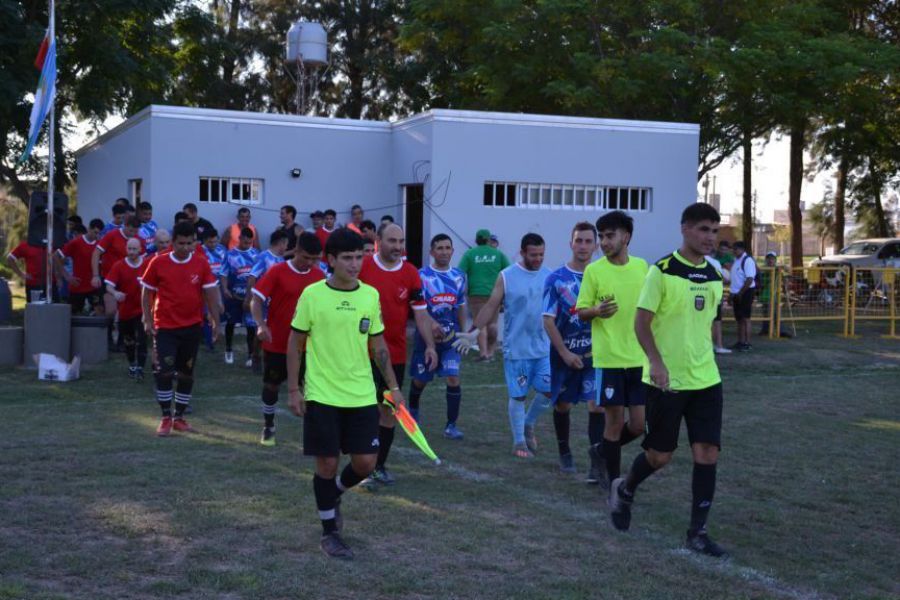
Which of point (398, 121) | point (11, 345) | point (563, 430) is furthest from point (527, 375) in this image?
point (398, 121)

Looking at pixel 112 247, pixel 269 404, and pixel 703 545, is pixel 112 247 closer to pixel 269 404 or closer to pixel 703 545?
pixel 269 404

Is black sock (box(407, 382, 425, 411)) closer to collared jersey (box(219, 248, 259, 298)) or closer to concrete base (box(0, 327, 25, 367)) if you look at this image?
collared jersey (box(219, 248, 259, 298))

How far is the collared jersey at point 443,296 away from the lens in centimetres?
910

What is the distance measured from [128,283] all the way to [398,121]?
9.29 metres

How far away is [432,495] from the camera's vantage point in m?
7.32

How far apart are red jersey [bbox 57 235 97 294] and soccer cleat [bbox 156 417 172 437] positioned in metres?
6.94

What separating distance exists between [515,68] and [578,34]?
178 cm

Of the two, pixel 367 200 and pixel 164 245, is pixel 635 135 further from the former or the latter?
pixel 164 245

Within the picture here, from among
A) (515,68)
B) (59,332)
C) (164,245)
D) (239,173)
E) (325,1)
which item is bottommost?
(59,332)

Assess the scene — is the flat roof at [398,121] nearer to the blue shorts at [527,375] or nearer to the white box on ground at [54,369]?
the white box on ground at [54,369]

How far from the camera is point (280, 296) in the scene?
8664 millimetres

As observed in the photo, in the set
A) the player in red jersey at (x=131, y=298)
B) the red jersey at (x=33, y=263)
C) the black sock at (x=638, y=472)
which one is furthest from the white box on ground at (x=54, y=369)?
the black sock at (x=638, y=472)

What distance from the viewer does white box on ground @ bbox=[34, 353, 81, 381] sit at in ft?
42.7

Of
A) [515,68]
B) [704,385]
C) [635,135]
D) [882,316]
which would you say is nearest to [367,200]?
[635,135]
